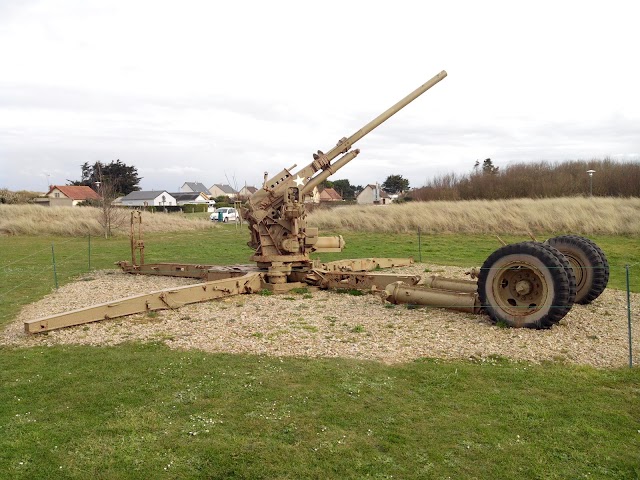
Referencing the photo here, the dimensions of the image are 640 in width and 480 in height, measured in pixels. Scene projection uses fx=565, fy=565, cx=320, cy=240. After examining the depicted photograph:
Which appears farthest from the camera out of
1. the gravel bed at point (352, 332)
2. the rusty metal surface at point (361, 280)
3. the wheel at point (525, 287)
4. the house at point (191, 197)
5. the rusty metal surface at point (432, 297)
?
the house at point (191, 197)

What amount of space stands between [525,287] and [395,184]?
222 ft

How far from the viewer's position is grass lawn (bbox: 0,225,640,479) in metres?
4.06

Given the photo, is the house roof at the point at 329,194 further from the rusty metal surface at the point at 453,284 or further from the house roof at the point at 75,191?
the rusty metal surface at the point at 453,284

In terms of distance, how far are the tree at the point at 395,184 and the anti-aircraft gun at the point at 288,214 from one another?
209 ft

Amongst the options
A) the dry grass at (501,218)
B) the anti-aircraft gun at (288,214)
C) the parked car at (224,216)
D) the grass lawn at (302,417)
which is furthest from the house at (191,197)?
the grass lawn at (302,417)

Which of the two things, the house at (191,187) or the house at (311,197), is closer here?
the house at (311,197)

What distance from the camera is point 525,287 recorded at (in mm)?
7656

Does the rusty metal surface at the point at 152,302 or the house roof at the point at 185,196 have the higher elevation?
the house roof at the point at 185,196

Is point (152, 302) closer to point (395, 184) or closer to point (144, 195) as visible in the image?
point (144, 195)

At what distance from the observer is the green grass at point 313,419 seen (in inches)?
159

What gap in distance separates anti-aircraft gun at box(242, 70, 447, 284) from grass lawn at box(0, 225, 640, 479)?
4196 mm

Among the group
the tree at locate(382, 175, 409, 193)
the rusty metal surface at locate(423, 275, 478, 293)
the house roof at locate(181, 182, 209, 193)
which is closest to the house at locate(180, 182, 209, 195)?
the house roof at locate(181, 182, 209, 193)

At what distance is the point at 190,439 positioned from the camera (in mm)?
4457

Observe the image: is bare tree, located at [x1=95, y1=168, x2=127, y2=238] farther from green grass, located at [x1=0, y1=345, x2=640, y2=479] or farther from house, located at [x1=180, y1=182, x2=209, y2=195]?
house, located at [x1=180, y1=182, x2=209, y2=195]
